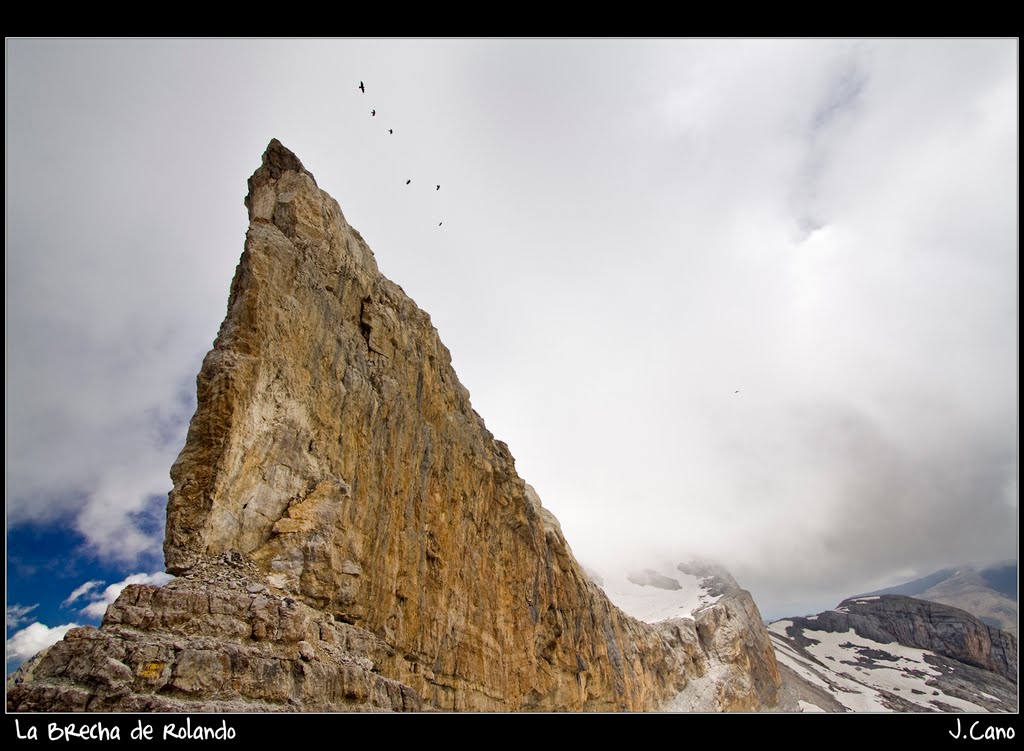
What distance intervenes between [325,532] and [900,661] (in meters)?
203

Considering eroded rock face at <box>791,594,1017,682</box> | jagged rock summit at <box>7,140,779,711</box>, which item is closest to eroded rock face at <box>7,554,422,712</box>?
jagged rock summit at <box>7,140,779,711</box>

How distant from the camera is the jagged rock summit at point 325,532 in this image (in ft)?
48.9

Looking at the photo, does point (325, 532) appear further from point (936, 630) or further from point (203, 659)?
point (936, 630)

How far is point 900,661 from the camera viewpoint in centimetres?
16625

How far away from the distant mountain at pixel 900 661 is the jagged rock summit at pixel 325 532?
101 metres

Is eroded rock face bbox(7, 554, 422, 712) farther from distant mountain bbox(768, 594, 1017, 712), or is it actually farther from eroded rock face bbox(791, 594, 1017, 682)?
eroded rock face bbox(791, 594, 1017, 682)

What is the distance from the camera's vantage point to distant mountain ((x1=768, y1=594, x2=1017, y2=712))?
436 feet

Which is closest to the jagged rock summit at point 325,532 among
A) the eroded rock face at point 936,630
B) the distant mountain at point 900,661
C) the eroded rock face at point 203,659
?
the eroded rock face at point 203,659

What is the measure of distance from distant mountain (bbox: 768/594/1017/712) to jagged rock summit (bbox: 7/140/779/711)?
100825 millimetres

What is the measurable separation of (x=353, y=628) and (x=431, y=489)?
39.0ft
